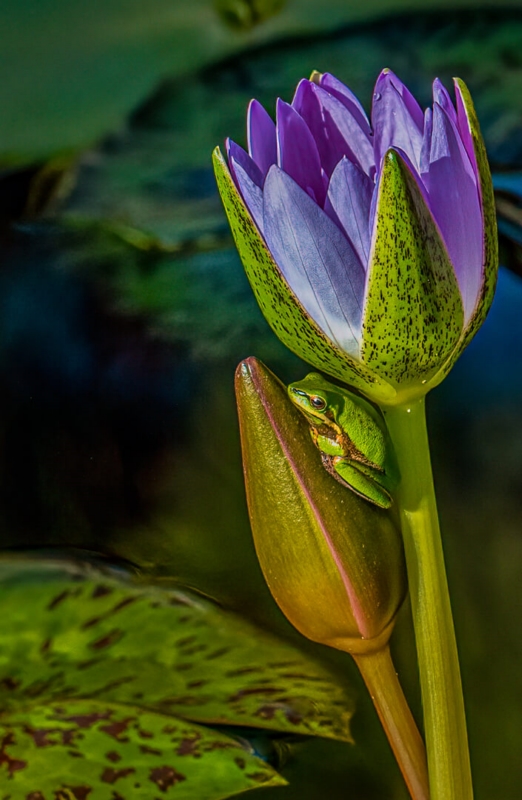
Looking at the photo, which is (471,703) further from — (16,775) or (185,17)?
(185,17)

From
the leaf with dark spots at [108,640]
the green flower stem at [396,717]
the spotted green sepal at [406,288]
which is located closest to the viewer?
the spotted green sepal at [406,288]

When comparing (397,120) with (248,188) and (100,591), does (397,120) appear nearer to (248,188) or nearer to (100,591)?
(248,188)

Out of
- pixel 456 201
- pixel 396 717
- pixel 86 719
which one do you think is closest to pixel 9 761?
pixel 86 719

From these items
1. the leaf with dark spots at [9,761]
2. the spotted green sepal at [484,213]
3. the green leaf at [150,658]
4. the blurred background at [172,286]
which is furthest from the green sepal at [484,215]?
the leaf with dark spots at [9,761]

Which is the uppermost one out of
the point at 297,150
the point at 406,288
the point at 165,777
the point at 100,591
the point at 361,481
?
the point at 297,150

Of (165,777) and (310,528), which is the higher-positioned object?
(310,528)

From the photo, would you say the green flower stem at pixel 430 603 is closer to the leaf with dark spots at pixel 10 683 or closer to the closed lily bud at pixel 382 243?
the closed lily bud at pixel 382 243

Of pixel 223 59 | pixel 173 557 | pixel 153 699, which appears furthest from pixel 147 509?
pixel 223 59
